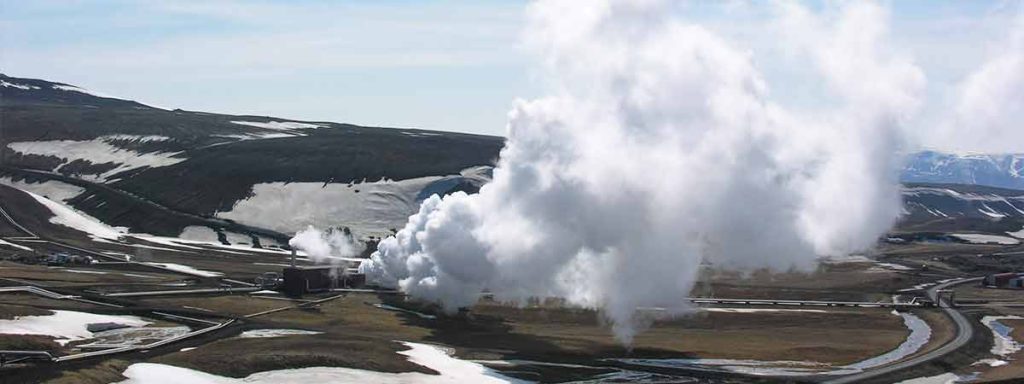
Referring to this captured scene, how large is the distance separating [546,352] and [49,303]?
6586 centimetres

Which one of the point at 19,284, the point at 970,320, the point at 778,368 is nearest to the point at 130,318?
the point at 19,284

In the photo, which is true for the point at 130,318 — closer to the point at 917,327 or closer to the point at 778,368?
the point at 778,368

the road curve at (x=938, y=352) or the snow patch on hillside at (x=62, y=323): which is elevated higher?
the road curve at (x=938, y=352)

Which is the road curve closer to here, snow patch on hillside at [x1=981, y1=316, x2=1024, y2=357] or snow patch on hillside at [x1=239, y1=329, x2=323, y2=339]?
snow patch on hillside at [x1=981, y1=316, x2=1024, y2=357]

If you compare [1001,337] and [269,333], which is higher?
[1001,337]

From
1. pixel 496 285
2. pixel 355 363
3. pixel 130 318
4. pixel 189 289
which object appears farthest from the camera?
pixel 189 289

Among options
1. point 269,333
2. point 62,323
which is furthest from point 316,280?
point 62,323

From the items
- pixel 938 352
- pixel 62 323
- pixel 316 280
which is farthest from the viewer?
pixel 316 280

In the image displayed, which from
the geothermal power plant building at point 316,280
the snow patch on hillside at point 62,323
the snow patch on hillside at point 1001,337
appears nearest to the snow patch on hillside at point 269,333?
the snow patch on hillside at point 62,323

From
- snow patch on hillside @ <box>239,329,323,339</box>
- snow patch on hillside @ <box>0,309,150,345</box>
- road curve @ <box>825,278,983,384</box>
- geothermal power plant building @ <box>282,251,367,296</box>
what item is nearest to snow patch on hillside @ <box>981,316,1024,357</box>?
road curve @ <box>825,278,983,384</box>

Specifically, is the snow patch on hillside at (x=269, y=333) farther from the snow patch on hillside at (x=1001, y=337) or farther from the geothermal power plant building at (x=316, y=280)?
the snow patch on hillside at (x=1001, y=337)

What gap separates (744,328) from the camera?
522 ft

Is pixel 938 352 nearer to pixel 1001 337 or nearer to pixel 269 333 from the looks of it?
pixel 1001 337

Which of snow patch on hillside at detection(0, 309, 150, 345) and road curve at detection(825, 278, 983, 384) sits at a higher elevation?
road curve at detection(825, 278, 983, 384)
